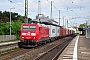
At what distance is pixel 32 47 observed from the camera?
3136 centimetres

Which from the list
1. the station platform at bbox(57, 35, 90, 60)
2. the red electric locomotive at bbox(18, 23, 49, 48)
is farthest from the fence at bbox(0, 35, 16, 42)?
the station platform at bbox(57, 35, 90, 60)

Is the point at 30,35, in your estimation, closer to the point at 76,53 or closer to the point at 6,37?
the point at 76,53

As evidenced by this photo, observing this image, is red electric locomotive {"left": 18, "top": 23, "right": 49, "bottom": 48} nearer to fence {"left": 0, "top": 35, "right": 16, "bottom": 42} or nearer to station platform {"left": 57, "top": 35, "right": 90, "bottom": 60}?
station platform {"left": 57, "top": 35, "right": 90, "bottom": 60}

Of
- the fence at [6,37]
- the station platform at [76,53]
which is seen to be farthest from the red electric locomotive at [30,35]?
the fence at [6,37]

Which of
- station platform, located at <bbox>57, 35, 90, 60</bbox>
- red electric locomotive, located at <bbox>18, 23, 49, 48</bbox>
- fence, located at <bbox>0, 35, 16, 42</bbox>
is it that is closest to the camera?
station platform, located at <bbox>57, 35, 90, 60</bbox>

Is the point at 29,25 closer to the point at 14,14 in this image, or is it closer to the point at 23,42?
the point at 23,42

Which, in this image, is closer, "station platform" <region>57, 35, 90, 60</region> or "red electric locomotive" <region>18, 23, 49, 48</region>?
"station platform" <region>57, 35, 90, 60</region>

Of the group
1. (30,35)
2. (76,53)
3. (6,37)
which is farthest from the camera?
(6,37)

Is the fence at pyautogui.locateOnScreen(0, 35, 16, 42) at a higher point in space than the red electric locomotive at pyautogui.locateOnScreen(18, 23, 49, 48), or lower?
lower

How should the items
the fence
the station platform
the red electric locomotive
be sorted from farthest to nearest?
the fence < the red electric locomotive < the station platform

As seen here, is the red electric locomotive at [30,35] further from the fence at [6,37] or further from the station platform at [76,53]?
the fence at [6,37]

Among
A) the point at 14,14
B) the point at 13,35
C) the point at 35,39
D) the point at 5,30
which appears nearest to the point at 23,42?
the point at 35,39

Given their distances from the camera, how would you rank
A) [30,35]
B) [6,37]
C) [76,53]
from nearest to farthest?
[76,53]
[30,35]
[6,37]

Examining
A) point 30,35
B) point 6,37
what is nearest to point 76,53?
point 30,35
